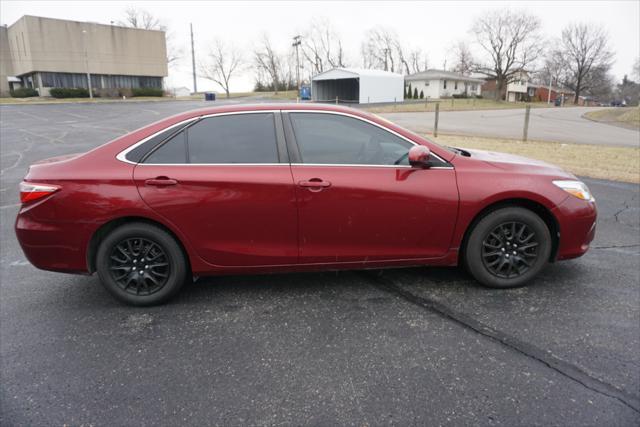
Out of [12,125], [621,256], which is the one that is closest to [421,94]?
[12,125]

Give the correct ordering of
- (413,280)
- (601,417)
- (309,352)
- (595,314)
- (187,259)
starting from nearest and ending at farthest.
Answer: (601,417), (309,352), (595,314), (187,259), (413,280)

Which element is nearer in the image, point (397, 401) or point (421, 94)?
point (397, 401)

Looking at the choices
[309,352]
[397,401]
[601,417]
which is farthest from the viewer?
[309,352]

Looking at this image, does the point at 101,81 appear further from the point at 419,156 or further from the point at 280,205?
the point at 419,156

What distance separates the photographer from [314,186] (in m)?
3.46

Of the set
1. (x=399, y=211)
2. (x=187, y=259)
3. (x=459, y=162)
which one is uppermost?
(x=459, y=162)

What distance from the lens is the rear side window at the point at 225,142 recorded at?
139 inches

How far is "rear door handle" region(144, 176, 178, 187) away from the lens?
3414 mm

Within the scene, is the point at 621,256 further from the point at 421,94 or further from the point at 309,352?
the point at 421,94

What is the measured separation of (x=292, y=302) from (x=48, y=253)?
195 cm

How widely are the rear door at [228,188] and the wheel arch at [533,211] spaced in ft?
4.77

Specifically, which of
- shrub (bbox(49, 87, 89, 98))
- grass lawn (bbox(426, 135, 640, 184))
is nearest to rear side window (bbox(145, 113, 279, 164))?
grass lawn (bbox(426, 135, 640, 184))

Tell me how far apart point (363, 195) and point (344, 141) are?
50cm

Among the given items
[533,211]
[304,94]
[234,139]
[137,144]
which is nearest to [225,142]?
[234,139]
